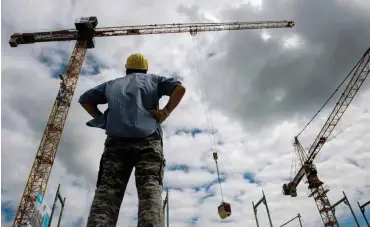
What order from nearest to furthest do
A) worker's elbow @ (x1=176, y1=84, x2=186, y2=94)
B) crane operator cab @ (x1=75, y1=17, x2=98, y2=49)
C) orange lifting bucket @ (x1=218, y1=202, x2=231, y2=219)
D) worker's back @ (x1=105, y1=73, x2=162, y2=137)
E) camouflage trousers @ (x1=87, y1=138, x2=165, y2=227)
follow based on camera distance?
camouflage trousers @ (x1=87, y1=138, x2=165, y2=227)
worker's back @ (x1=105, y1=73, x2=162, y2=137)
worker's elbow @ (x1=176, y1=84, x2=186, y2=94)
orange lifting bucket @ (x1=218, y1=202, x2=231, y2=219)
crane operator cab @ (x1=75, y1=17, x2=98, y2=49)

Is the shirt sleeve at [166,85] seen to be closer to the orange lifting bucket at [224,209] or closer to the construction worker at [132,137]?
the construction worker at [132,137]

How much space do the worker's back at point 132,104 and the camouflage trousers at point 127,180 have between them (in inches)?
3.1

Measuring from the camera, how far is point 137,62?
2395mm

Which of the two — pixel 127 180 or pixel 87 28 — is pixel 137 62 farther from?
pixel 87 28

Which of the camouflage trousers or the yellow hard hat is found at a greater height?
the yellow hard hat

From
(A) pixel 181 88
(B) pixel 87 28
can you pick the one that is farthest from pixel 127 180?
(B) pixel 87 28

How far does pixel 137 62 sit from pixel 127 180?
39.3 inches

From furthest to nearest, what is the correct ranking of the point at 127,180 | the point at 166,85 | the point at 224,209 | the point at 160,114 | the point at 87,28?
the point at 87,28
the point at 224,209
the point at 166,85
the point at 160,114
the point at 127,180

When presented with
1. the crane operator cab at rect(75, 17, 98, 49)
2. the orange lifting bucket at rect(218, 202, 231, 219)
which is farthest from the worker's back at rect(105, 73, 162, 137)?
the crane operator cab at rect(75, 17, 98, 49)

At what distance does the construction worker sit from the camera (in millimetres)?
1643

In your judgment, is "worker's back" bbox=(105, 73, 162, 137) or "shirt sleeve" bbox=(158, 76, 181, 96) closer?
"worker's back" bbox=(105, 73, 162, 137)

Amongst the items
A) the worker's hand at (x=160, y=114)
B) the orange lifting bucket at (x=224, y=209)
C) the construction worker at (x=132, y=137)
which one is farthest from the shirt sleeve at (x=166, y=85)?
the orange lifting bucket at (x=224, y=209)

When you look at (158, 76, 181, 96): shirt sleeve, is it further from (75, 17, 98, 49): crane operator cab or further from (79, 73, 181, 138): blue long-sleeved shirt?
(75, 17, 98, 49): crane operator cab

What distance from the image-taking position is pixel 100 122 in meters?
2.15
